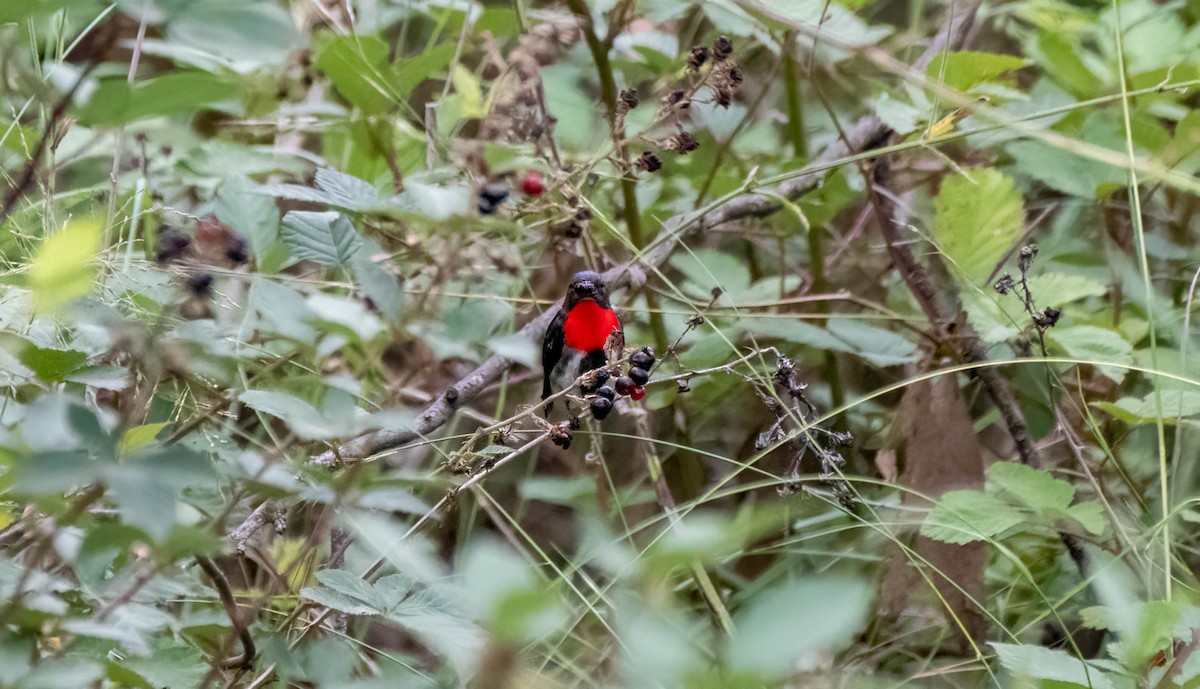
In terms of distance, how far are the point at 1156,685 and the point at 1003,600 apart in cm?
67

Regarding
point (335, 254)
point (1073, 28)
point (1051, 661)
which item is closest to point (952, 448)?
point (1051, 661)

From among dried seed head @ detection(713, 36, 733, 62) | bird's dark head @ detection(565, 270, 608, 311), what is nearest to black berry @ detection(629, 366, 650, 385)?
bird's dark head @ detection(565, 270, 608, 311)

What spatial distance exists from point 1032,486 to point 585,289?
2.40ft

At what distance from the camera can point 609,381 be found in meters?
1.24

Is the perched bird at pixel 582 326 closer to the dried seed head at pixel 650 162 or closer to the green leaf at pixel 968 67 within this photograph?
the dried seed head at pixel 650 162

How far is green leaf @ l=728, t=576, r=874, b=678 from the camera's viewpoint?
48 cm

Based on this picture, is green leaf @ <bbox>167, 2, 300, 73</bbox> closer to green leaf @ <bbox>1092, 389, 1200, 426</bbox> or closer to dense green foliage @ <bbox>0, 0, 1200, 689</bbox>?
dense green foliage @ <bbox>0, 0, 1200, 689</bbox>

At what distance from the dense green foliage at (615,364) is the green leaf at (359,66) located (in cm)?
1

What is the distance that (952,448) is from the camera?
1879mm

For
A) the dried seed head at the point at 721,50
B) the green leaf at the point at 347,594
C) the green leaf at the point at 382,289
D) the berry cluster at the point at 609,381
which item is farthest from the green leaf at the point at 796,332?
the green leaf at the point at 382,289

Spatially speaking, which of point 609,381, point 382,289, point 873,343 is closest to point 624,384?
point 609,381

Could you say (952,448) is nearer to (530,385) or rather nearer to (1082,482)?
(1082,482)

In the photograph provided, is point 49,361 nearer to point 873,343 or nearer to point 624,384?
point 624,384

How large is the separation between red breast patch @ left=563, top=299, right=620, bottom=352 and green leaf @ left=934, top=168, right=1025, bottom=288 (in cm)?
57
